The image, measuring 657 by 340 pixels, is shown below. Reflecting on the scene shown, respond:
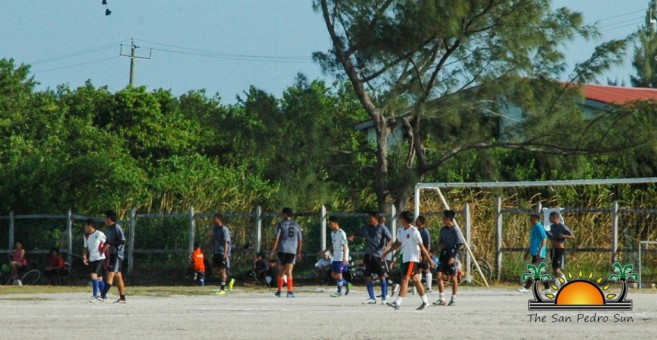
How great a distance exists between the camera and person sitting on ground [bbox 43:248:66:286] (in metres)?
34.5

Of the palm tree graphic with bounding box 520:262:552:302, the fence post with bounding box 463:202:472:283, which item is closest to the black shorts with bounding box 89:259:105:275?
the palm tree graphic with bounding box 520:262:552:302

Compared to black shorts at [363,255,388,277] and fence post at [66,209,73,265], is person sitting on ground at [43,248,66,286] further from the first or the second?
black shorts at [363,255,388,277]

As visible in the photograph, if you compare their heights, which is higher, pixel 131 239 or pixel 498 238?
pixel 498 238

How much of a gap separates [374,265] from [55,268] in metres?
13.3

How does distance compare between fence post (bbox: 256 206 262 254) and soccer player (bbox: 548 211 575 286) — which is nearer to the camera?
soccer player (bbox: 548 211 575 286)

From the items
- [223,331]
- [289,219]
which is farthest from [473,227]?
[223,331]

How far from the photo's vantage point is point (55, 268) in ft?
113

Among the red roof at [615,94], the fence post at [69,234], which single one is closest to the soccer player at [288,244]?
the fence post at [69,234]

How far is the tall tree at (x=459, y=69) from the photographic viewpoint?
28141 millimetres

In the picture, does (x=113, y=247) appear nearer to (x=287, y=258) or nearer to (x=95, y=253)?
(x=95, y=253)

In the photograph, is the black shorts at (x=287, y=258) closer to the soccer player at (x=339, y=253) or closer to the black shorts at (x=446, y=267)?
the soccer player at (x=339, y=253)

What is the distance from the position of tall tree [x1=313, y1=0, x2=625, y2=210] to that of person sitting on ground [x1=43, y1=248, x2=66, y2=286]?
367 inches

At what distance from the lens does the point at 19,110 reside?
50.5 meters

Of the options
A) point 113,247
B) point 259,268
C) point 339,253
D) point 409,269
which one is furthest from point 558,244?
point 113,247
